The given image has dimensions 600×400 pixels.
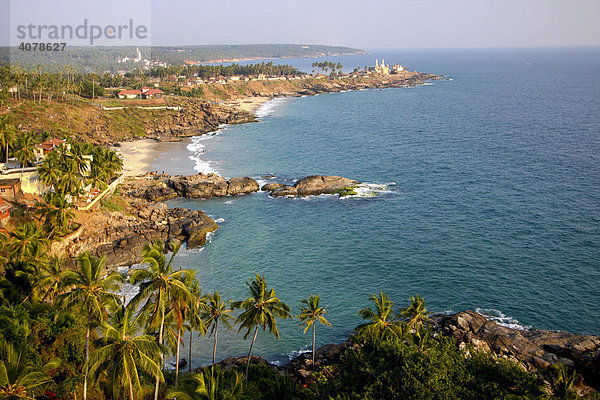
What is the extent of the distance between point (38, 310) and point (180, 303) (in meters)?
17.1

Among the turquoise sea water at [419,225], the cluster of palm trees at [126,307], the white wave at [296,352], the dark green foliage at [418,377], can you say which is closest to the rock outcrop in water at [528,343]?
the turquoise sea water at [419,225]

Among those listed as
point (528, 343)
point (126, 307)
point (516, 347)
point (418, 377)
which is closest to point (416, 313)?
point (516, 347)

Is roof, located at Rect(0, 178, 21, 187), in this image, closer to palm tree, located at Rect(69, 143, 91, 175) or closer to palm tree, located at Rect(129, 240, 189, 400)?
palm tree, located at Rect(69, 143, 91, 175)

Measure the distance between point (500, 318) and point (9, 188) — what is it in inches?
2455

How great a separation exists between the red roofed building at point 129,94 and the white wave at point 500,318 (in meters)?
145

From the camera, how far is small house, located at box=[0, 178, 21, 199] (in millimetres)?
58812

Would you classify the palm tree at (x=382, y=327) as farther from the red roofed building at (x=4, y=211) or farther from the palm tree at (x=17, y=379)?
the red roofed building at (x=4, y=211)

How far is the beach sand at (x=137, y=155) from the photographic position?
93250 millimetres

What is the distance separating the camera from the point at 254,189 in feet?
276

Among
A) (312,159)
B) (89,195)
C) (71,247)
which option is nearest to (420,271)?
(71,247)

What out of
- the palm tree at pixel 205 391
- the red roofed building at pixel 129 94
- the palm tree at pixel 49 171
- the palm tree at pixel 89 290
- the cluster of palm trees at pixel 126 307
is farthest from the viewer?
the red roofed building at pixel 129 94

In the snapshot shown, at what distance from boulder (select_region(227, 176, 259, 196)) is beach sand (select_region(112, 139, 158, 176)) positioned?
→ 67.9 feet

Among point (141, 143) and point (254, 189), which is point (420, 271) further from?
point (141, 143)

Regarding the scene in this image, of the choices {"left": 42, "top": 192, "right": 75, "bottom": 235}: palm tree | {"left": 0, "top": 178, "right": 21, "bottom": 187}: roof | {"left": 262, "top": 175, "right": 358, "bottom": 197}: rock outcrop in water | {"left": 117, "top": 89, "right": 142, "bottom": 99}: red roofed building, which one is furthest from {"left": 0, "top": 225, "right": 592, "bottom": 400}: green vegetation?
{"left": 117, "top": 89, "right": 142, "bottom": 99}: red roofed building
